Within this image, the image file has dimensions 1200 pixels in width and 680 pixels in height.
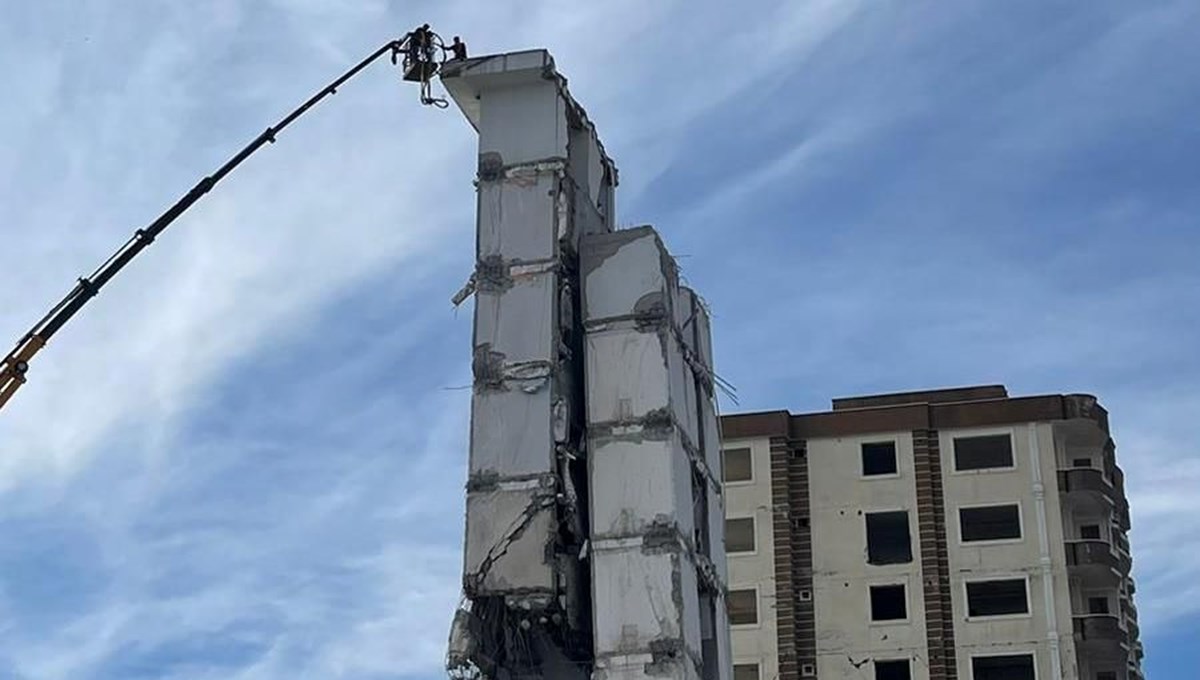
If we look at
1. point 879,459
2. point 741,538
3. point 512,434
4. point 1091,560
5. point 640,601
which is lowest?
point 640,601

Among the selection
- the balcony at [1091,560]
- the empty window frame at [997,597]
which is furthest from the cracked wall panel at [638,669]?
the balcony at [1091,560]

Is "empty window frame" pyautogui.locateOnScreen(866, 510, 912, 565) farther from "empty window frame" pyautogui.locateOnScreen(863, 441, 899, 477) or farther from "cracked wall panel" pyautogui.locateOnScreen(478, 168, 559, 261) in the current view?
"cracked wall panel" pyautogui.locateOnScreen(478, 168, 559, 261)

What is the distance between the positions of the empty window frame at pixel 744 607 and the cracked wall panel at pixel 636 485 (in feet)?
149

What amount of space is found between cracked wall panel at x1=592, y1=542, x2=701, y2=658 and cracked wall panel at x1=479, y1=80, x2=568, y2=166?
7031 mm

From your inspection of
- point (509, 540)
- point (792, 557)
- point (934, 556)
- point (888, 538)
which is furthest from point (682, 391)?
point (888, 538)

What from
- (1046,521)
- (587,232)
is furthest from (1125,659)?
(587,232)

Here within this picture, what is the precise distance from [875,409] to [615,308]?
47726 millimetres

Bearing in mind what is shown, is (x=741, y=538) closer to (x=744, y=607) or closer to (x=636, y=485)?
(x=744, y=607)

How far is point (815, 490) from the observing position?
7638 centimetres

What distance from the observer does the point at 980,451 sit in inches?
2982

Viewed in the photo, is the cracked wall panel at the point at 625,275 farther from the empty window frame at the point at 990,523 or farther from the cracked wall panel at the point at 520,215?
the empty window frame at the point at 990,523

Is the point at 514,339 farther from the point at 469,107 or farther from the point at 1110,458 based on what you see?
the point at 1110,458

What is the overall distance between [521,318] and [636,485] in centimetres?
341

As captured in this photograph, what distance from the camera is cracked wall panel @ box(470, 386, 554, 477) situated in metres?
29.8
